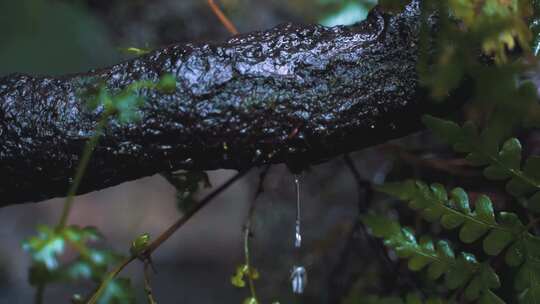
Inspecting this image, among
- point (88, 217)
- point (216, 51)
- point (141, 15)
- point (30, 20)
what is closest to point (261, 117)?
point (216, 51)

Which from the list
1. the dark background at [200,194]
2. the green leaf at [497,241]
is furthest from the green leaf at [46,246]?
the green leaf at [497,241]

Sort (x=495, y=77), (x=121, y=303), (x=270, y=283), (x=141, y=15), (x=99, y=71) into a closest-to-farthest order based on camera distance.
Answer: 1. (x=495, y=77)
2. (x=121, y=303)
3. (x=99, y=71)
4. (x=270, y=283)
5. (x=141, y=15)

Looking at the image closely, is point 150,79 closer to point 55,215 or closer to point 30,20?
point 30,20

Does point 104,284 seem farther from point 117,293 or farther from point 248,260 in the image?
point 248,260

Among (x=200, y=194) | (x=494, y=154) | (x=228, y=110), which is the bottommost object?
(x=494, y=154)

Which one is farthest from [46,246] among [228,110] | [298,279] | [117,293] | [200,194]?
[200,194]

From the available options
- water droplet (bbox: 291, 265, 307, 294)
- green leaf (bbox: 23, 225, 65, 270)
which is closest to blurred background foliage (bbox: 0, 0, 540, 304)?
green leaf (bbox: 23, 225, 65, 270)

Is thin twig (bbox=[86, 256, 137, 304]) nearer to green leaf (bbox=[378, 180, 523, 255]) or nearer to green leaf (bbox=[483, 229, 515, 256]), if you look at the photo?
green leaf (bbox=[378, 180, 523, 255])

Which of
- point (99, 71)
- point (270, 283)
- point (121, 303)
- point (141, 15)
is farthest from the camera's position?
point (141, 15)

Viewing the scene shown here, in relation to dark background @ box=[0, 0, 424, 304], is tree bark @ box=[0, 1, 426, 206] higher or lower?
lower
